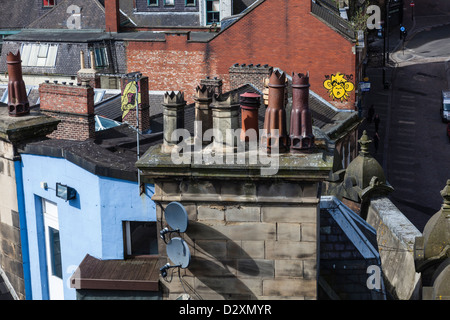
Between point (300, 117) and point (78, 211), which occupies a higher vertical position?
point (300, 117)

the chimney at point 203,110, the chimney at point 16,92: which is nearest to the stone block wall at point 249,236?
the chimney at point 203,110

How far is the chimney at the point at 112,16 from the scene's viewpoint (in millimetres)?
67812

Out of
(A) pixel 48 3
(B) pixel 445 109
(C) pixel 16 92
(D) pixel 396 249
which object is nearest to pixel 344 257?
(D) pixel 396 249

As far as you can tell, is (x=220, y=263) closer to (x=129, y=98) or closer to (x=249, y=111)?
(x=249, y=111)

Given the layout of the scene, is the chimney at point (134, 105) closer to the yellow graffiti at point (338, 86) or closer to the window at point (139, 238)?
the window at point (139, 238)

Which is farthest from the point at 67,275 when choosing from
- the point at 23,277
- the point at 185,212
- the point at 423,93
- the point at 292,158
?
the point at 423,93

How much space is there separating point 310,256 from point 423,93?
74039 mm

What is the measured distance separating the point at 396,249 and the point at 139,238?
9.25 metres

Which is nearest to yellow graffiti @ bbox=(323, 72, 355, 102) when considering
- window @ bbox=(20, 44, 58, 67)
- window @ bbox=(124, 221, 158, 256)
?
window @ bbox=(20, 44, 58, 67)

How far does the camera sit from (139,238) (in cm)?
2070

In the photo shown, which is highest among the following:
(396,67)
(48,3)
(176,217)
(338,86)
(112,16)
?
(48,3)

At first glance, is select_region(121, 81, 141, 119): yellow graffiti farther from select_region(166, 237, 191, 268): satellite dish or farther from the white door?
select_region(166, 237, 191, 268): satellite dish

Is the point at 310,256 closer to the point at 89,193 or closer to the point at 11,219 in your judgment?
the point at 89,193

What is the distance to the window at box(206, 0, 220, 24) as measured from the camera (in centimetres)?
7219
